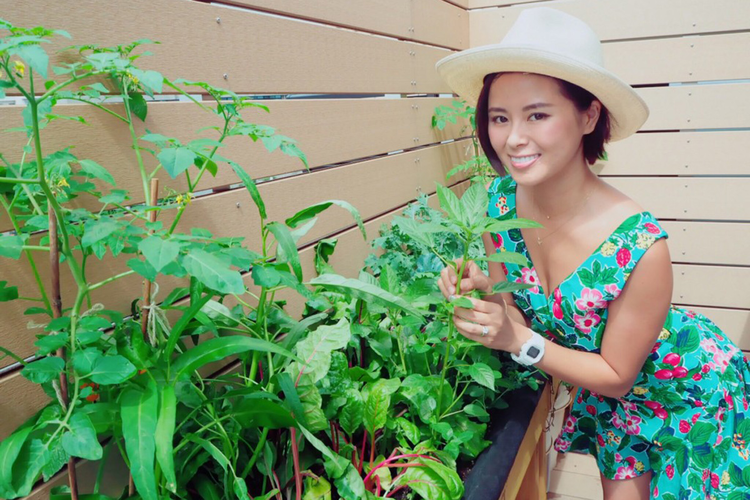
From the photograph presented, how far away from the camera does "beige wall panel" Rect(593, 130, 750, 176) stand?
2.68 meters

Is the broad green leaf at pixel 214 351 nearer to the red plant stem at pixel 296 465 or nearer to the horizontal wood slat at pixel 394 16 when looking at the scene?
the red plant stem at pixel 296 465

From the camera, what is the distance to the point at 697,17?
260 centimetres

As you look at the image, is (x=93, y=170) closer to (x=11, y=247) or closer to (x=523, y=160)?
(x=11, y=247)

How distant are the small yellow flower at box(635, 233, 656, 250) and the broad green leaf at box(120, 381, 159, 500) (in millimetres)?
1021

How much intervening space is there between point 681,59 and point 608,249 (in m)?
1.89

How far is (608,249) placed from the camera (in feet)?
4.16

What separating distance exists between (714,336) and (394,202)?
43.8 inches

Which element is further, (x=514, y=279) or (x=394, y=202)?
(x=394, y=202)

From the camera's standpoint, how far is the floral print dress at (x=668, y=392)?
1.30 m

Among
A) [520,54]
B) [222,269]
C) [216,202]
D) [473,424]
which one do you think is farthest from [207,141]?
[473,424]

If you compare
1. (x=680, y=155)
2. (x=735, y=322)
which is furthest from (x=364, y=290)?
(x=735, y=322)

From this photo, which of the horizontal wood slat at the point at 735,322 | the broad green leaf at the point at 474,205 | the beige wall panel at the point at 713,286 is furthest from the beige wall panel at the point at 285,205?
the horizontal wood slat at the point at 735,322

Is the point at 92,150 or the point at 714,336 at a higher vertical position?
the point at 92,150

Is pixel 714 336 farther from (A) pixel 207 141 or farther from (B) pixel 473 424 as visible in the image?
(A) pixel 207 141
